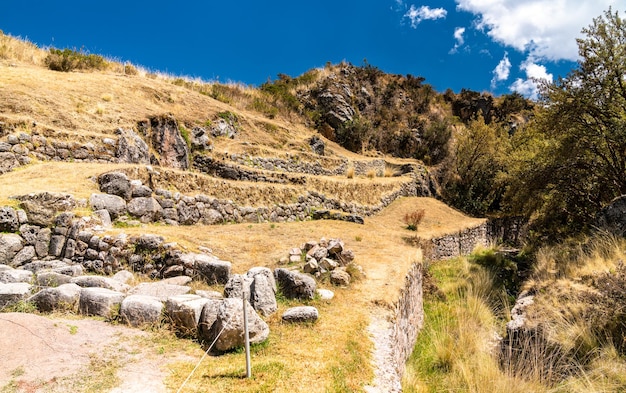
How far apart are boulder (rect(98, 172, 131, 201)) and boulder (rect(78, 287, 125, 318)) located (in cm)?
582

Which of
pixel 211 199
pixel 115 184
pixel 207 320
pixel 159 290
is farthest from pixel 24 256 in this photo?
pixel 211 199

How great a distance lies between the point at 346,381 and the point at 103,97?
17496 mm

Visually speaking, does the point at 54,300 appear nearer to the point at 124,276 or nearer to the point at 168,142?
the point at 124,276

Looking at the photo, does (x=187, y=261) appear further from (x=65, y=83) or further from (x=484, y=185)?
(x=484, y=185)

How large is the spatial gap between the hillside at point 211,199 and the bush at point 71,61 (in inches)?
18.7

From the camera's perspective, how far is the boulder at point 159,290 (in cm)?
588

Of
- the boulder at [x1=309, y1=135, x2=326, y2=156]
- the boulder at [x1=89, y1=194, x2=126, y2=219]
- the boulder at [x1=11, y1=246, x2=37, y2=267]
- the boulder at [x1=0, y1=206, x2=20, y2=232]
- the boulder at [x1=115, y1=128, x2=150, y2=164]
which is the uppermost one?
the boulder at [x1=309, y1=135, x2=326, y2=156]

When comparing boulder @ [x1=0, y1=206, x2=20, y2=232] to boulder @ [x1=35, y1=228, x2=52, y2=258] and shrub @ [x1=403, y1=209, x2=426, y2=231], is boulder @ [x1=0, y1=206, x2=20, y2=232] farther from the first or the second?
shrub @ [x1=403, y1=209, x2=426, y2=231]

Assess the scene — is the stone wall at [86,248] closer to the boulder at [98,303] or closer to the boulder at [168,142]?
Answer: the boulder at [98,303]

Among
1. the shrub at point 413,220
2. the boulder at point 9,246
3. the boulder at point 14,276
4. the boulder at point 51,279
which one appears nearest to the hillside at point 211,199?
the boulder at point 9,246

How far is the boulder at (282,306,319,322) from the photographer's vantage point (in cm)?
569

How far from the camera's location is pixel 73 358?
3.87 m

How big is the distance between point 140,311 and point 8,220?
5.18 meters

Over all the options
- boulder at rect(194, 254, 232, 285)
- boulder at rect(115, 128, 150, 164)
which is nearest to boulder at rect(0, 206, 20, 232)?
boulder at rect(194, 254, 232, 285)
